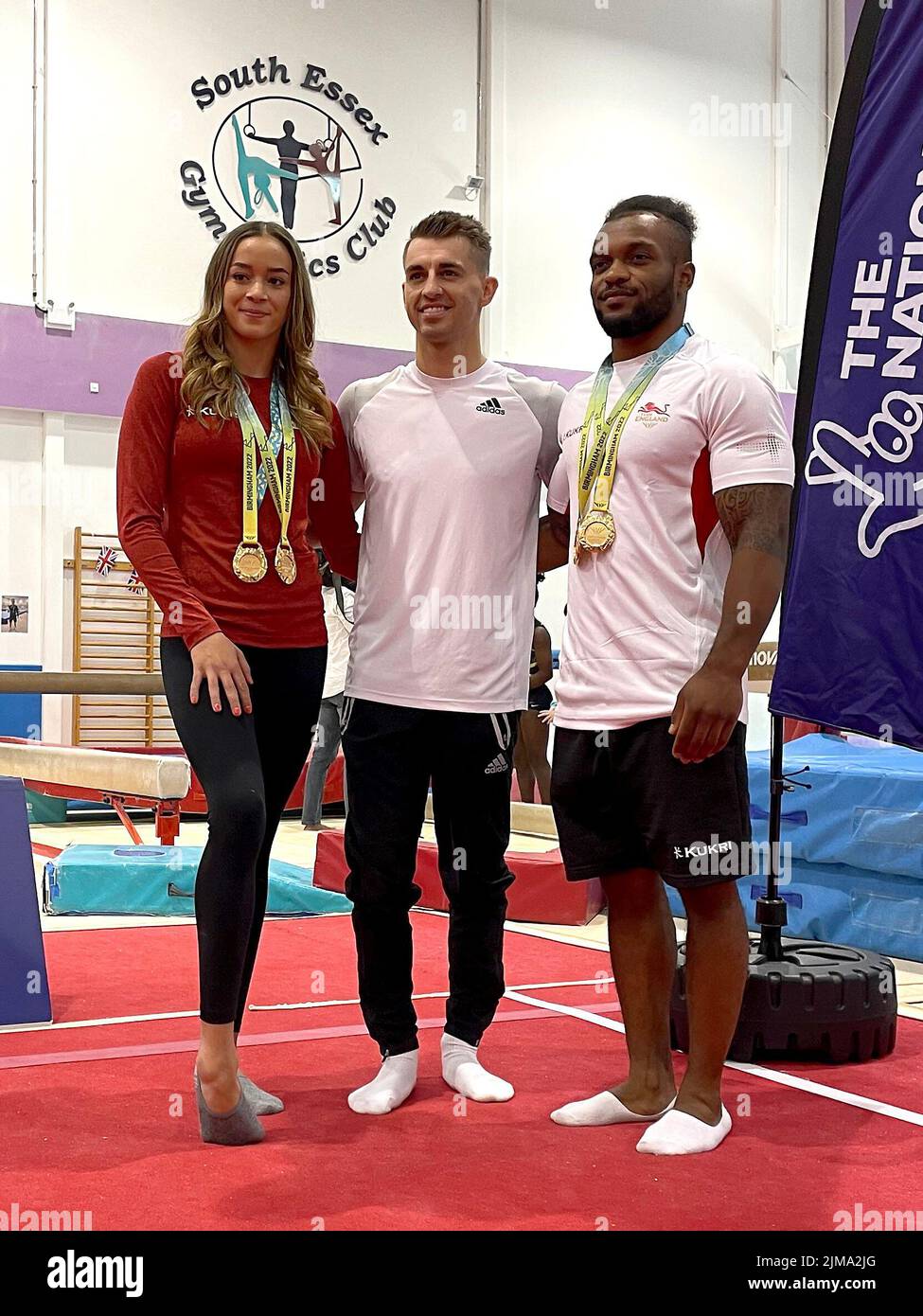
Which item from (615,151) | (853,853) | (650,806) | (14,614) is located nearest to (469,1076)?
(650,806)

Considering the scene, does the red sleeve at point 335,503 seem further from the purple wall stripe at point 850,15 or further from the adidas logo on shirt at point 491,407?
the purple wall stripe at point 850,15

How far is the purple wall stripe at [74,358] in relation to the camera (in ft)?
29.9

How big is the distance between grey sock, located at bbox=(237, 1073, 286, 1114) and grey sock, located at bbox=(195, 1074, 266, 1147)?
163mm

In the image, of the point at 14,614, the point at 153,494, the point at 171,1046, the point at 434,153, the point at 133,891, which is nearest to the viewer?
the point at 153,494

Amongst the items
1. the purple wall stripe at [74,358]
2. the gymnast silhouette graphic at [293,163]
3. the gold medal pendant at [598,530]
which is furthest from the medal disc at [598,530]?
the gymnast silhouette graphic at [293,163]

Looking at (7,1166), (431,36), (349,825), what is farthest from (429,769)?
(431,36)

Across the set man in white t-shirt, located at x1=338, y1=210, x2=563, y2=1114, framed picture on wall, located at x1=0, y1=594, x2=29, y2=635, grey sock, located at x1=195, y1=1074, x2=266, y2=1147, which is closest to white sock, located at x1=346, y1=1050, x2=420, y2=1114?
man in white t-shirt, located at x1=338, y1=210, x2=563, y2=1114

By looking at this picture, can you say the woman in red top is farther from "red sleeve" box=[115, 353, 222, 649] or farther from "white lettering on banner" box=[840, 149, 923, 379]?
"white lettering on banner" box=[840, 149, 923, 379]

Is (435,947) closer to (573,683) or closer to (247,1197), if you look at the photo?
(573,683)

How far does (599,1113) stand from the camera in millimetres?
2490

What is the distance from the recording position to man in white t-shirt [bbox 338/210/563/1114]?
2.60m

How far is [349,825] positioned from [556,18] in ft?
33.2

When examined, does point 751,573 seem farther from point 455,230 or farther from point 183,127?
point 183,127

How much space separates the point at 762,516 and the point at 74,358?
25.7ft
